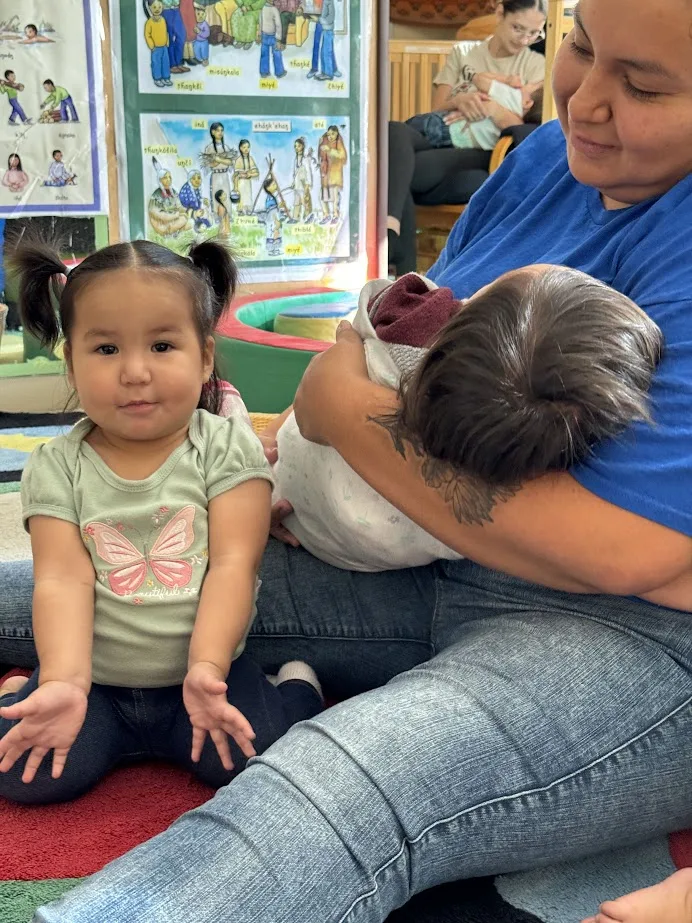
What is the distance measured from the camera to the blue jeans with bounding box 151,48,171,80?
8.14ft

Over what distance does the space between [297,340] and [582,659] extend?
1.47 m

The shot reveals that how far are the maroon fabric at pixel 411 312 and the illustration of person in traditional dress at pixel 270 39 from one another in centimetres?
176

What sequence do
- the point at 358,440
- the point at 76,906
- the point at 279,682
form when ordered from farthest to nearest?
the point at 279,682
the point at 358,440
the point at 76,906

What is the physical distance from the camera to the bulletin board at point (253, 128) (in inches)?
98.5

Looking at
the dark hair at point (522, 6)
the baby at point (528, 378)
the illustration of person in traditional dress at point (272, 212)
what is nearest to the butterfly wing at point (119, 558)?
the baby at point (528, 378)

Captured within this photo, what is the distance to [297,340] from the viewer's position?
2.26 metres

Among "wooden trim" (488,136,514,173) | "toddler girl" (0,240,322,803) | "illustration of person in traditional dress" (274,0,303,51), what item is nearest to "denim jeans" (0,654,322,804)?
"toddler girl" (0,240,322,803)

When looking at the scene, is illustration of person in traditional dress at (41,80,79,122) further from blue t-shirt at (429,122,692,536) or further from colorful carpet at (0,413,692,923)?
colorful carpet at (0,413,692,923)

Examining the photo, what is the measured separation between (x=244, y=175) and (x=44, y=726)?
6.45 ft

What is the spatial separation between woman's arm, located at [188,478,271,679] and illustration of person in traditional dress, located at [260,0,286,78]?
180 centimetres

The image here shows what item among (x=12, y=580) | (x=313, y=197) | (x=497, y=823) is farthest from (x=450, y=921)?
(x=313, y=197)

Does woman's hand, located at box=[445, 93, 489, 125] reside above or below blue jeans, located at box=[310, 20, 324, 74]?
below

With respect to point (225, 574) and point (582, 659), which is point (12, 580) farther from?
point (582, 659)

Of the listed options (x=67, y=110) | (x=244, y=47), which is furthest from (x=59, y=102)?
(x=244, y=47)
